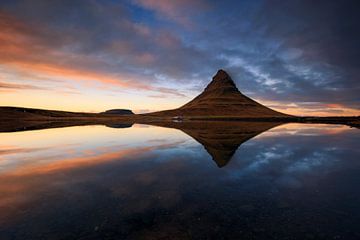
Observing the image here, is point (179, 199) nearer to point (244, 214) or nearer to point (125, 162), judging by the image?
point (244, 214)

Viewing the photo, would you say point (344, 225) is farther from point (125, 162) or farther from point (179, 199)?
point (125, 162)

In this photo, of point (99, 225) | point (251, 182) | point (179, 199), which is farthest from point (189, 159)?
point (99, 225)

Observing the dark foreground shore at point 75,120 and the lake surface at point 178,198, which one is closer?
the lake surface at point 178,198

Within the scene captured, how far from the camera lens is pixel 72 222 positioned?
8.58 meters

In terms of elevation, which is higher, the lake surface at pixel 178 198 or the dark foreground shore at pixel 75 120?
the dark foreground shore at pixel 75 120

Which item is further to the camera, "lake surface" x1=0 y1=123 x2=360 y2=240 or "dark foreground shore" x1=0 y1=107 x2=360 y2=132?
"dark foreground shore" x1=0 y1=107 x2=360 y2=132

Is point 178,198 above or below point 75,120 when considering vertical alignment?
below

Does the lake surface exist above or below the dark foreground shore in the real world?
below

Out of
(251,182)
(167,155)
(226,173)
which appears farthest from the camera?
(167,155)

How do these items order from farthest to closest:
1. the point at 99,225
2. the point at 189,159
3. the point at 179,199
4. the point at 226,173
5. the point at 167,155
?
the point at 167,155
the point at 189,159
the point at 226,173
the point at 179,199
the point at 99,225

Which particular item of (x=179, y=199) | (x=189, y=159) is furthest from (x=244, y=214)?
(x=189, y=159)

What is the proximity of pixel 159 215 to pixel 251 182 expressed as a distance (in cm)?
702

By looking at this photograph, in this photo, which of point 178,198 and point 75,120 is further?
point 75,120

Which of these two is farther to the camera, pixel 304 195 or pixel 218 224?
→ pixel 304 195
